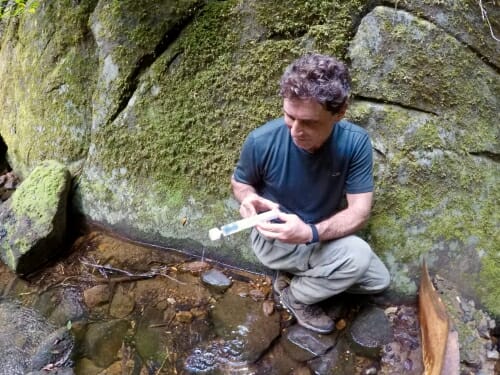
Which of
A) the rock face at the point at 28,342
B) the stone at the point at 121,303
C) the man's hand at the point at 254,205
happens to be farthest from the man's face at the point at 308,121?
the rock face at the point at 28,342

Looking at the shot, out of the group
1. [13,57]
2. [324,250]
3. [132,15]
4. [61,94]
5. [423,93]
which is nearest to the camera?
[324,250]

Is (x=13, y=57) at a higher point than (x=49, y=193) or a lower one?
higher

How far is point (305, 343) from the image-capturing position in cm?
293

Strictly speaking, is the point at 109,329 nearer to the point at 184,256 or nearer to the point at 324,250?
the point at 184,256

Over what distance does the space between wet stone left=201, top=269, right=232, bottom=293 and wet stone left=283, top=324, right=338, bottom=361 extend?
611 millimetres

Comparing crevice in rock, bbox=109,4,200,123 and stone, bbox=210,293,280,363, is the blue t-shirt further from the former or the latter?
crevice in rock, bbox=109,4,200,123

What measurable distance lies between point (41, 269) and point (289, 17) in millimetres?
2784

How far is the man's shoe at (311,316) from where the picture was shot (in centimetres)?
298

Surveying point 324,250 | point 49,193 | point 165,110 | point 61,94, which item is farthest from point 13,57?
point 324,250

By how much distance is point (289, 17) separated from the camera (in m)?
3.05

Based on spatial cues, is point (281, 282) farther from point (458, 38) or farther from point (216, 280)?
point (458, 38)

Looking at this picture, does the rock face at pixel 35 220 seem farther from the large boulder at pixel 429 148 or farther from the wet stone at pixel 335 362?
the large boulder at pixel 429 148

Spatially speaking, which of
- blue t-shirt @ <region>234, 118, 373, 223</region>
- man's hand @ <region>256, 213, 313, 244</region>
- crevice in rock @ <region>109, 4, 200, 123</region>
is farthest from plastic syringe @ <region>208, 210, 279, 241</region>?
crevice in rock @ <region>109, 4, 200, 123</region>

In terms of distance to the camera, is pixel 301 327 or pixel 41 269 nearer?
pixel 301 327
